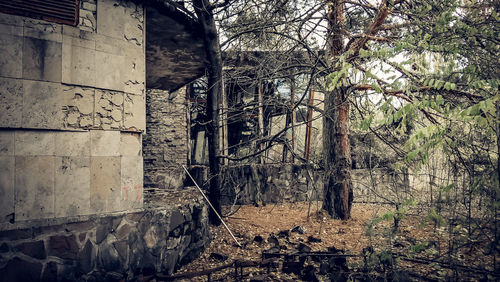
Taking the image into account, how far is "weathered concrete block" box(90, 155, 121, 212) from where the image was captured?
397 cm

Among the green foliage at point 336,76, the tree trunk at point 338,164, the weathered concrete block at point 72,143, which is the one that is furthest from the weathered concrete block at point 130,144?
the tree trunk at point 338,164

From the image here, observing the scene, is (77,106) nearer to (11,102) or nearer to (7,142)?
(11,102)

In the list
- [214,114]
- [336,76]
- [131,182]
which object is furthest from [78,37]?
[336,76]

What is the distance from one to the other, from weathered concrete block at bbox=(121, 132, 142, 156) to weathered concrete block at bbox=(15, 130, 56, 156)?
2.68ft

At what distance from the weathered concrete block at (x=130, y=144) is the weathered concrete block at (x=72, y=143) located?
45 cm

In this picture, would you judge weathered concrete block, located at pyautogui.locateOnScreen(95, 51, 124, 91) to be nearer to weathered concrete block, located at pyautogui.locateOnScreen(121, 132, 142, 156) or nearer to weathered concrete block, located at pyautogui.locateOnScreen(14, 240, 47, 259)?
weathered concrete block, located at pyautogui.locateOnScreen(121, 132, 142, 156)

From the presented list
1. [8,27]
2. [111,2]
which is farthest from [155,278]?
[111,2]

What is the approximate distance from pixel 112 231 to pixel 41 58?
233 centimetres

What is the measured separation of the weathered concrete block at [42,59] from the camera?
354cm

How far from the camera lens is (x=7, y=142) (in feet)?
11.2

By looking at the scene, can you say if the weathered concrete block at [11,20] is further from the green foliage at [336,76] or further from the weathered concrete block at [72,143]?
the green foliage at [336,76]

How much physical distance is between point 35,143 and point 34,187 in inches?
20.2

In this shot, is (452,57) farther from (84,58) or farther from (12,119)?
(12,119)

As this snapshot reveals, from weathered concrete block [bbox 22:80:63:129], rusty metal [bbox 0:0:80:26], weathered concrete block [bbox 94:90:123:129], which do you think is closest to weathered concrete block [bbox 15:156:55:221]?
weathered concrete block [bbox 22:80:63:129]
